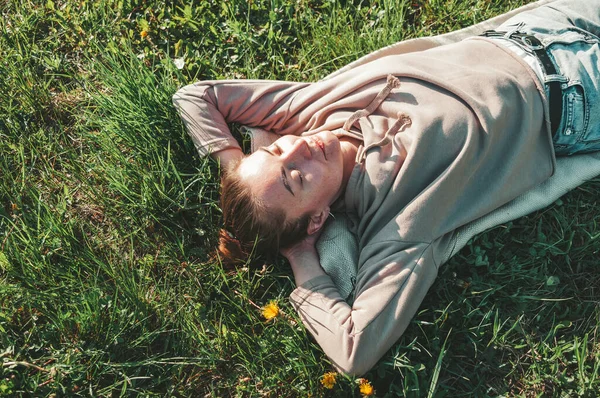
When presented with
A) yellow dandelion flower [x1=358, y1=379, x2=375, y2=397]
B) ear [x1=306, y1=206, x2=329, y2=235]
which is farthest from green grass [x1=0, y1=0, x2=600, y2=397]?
ear [x1=306, y1=206, x2=329, y2=235]

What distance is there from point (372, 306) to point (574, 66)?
1618 millimetres

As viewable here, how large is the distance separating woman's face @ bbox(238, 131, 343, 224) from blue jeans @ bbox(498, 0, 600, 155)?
1.20 metres

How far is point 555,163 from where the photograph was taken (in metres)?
3.13

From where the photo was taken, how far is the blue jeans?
3045 mm

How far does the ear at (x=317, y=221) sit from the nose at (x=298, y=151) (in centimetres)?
31

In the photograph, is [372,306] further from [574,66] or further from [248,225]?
[574,66]

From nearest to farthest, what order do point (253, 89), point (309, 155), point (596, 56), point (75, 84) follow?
point (309, 155) < point (596, 56) < point (253, 89) < point (75, 84)

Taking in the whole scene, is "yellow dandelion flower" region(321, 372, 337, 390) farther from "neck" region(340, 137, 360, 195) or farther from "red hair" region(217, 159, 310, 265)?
"neck" region(340, 137, 360, 195)

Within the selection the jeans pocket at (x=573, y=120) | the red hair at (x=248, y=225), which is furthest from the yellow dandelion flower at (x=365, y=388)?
the jeans pocket at (x=573, y=120)

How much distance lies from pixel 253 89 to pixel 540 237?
1737 millimetres

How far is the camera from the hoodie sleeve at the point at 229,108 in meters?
3.22

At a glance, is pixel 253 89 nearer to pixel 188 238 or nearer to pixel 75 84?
pixel 188 238

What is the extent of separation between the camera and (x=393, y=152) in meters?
2.99

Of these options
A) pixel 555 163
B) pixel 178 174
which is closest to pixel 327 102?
pixel 178 174
